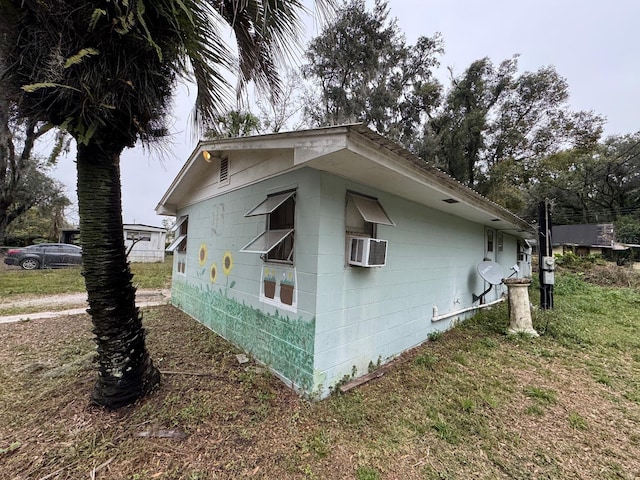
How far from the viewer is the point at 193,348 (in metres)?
4.23

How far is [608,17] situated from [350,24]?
32.9 feet

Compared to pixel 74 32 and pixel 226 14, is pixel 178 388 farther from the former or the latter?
pixel 226 14

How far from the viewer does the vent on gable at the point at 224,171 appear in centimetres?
479

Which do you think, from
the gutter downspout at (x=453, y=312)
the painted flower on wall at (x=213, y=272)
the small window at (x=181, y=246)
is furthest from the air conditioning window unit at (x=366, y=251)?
the small window at (x=181, y=246)

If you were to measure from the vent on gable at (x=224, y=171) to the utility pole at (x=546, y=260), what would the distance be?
7286 millimetres

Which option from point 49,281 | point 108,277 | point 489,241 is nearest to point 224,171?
point 108,277

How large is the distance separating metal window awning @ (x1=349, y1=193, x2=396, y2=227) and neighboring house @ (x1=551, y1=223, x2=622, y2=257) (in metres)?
21.6

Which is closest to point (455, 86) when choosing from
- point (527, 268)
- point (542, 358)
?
point (527, 268)

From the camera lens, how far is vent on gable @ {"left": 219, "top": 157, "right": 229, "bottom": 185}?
4.79 meters

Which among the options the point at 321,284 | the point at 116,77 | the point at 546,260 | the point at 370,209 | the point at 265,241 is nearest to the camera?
the point at 116,77

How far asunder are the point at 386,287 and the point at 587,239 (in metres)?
27.1

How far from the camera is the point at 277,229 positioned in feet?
11.9

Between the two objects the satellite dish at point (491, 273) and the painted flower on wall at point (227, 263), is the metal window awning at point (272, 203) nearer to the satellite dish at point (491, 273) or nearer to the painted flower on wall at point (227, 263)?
the painted flower on wall at point (227, 263)

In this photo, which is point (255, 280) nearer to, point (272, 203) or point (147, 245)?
point (272, 203)
